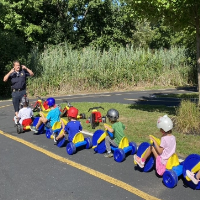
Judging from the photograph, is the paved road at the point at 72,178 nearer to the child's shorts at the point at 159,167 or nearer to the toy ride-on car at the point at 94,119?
the child's shorts at the point at 159,167

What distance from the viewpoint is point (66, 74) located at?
797 inches

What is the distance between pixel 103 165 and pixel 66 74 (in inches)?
604

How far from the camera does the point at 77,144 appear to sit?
609cm

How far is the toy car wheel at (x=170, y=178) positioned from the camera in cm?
429

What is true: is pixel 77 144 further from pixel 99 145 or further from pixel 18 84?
pixel 18 84

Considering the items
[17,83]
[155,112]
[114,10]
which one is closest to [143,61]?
[114,10]

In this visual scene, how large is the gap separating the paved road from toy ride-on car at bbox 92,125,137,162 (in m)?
0.13

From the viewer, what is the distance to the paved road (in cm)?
417

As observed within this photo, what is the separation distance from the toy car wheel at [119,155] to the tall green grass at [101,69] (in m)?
14.1

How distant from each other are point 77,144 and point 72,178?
137 centimetres

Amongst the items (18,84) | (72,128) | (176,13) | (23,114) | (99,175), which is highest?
(176,13)

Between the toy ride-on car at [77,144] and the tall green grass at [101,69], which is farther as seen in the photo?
the tall green grass at [101,69]

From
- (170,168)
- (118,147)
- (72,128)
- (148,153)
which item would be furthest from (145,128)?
(170,168)

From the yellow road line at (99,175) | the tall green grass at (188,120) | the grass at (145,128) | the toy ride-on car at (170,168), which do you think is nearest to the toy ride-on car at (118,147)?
the toy ride-on car at (170,168)
